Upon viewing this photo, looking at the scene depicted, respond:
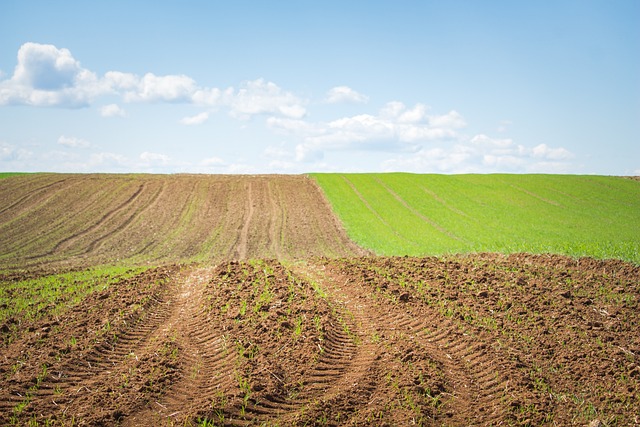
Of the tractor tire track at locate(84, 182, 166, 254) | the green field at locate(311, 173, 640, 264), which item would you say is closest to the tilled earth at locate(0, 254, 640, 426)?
the green field at locate(311, 173, 640, 264)

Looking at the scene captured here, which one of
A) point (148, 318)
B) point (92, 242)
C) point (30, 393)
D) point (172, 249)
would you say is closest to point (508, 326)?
point (148, 318)

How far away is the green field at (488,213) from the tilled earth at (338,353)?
9458 mm

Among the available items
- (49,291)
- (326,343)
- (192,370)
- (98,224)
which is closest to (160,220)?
(98,224)

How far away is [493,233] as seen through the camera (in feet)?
105

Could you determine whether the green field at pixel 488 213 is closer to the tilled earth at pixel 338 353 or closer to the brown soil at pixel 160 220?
the brown soil at pixel 160 220

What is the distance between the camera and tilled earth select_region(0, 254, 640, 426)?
760cm

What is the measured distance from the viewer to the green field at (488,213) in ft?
89.9

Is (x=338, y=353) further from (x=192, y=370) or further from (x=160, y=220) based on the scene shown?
(x=160, y=220)

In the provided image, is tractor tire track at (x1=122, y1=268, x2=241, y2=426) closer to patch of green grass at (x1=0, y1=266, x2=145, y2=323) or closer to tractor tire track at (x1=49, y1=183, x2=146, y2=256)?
patch of green grass at (x1=0, y1=266, x2=145, y2=323)

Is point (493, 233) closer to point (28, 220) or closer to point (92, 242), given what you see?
point (92, 242)

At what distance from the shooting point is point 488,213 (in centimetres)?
3978

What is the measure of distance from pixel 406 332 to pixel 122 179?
4379 centimetres

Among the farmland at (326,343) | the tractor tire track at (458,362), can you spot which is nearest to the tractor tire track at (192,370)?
the farmland at (326,343)

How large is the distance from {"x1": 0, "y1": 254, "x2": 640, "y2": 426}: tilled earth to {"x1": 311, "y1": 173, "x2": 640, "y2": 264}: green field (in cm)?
946
